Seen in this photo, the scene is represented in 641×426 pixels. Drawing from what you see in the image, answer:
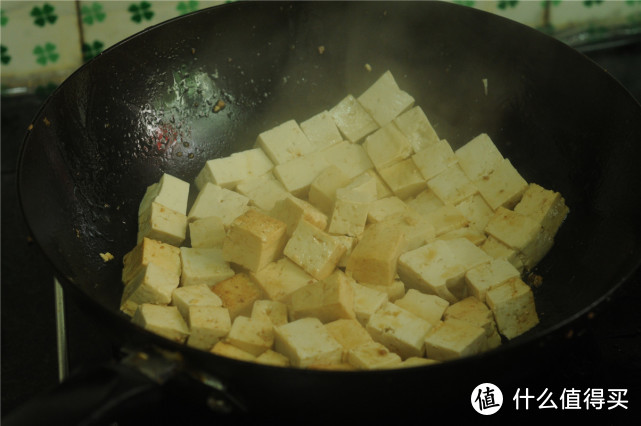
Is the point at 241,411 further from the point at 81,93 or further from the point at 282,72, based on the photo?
the point at 282,72

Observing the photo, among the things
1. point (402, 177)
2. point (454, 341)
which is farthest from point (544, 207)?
point (454, 341)

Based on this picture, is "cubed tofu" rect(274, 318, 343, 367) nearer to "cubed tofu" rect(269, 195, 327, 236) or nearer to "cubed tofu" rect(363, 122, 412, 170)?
"cubed tofu" rect(269, 195, 327, 236)

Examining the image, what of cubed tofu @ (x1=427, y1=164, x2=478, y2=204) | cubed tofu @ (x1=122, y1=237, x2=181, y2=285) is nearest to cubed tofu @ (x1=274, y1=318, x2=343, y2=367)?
cubed tofu @ (x1=122, y1=237, x2=181, y2=285)

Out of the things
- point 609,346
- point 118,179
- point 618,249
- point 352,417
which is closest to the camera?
point 352,417

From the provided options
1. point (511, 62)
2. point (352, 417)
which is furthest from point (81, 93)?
point (511, 62)

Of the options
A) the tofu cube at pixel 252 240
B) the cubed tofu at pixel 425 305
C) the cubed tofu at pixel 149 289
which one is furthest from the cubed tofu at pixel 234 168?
the cubed tofu at pixel 425 305

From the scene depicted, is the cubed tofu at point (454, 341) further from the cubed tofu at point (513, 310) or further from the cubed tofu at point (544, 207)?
the cubed tofu at point (544, 207)
